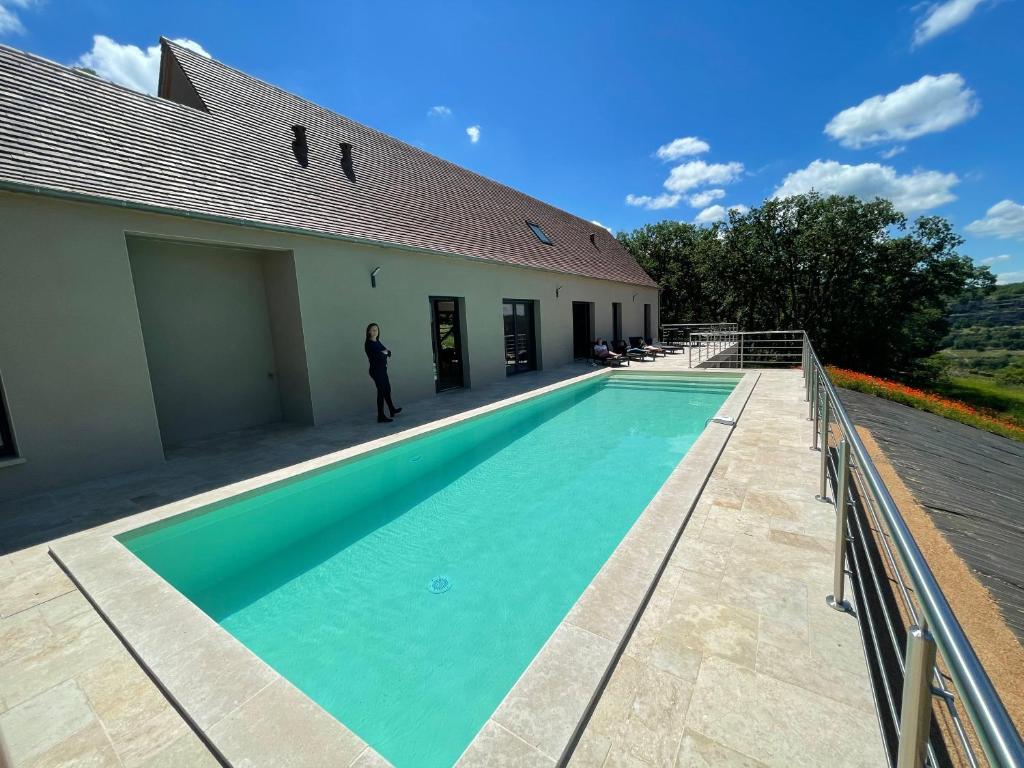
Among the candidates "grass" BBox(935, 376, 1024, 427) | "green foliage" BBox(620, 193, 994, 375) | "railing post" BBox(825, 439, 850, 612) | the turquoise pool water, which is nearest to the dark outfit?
the turquoise pool water

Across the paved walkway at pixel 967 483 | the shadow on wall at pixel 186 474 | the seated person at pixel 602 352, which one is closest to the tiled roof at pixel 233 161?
the seated person at pixel 602 352

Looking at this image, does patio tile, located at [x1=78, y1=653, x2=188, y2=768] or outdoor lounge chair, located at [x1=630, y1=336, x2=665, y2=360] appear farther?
outdoor lounge chair, located at [x1=630, y1=336, x2=665, y2=360]

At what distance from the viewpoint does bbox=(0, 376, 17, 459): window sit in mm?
4738

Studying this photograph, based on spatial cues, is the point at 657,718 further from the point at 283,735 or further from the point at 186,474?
the point at 186,474

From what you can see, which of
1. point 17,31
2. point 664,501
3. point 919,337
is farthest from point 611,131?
point 919,337

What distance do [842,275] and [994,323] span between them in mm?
86080

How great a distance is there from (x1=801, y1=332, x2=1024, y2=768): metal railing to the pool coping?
3.53ft

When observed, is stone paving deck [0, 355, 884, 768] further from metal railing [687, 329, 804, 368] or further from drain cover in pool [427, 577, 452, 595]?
metal railing [687, 329, 804, 368]

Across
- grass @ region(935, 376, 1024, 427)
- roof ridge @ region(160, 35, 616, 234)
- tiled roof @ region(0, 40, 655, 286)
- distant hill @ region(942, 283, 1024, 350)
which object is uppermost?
roof ridge @ region(160, 35, 616, 234)

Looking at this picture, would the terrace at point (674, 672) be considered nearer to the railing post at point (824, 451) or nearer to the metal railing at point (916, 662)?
the metal railing at point (916, 662)

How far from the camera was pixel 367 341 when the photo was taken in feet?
24.8

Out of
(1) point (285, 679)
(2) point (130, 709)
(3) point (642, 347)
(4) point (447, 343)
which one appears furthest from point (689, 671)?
(3) point (642, 347)

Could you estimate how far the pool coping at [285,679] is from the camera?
1.75 meters

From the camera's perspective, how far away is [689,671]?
6.75 ft
